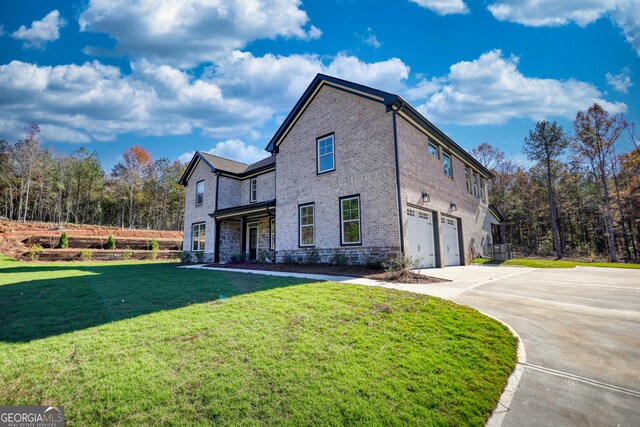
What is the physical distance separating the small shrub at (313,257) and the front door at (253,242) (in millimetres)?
6540

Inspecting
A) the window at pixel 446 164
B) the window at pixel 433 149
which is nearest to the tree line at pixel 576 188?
the window at pixel 446 164

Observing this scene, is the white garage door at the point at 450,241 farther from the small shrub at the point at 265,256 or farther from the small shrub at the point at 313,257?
the small shrub at the point at 265,256

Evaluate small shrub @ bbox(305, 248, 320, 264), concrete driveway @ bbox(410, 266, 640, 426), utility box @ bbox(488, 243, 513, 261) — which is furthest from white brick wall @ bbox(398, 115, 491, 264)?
concrete driveway @ bbox(410, 266, 640, 426)

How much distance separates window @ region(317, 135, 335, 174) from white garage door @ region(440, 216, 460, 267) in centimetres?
643

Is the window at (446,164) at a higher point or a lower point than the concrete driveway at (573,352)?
higher

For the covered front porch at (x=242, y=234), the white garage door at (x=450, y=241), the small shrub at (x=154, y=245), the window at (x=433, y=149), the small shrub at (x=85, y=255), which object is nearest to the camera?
the window at (x=433, y=149)

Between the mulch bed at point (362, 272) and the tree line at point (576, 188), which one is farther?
the tree line at point (576, 188)

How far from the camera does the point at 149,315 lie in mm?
5125

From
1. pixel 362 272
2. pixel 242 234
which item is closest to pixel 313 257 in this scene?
pixel 362 272

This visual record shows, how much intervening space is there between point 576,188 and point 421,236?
34099 mm

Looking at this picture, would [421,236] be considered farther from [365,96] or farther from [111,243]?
[111,243]

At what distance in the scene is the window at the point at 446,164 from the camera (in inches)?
→ 612

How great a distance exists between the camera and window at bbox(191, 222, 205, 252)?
68.5ft

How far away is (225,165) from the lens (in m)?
20.9
